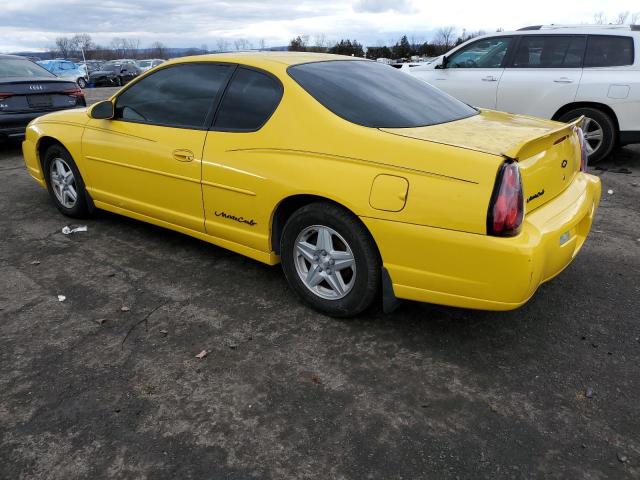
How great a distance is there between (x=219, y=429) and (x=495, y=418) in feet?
4.12

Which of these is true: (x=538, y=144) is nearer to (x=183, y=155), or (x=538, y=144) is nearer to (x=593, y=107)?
(x=183, y=155)

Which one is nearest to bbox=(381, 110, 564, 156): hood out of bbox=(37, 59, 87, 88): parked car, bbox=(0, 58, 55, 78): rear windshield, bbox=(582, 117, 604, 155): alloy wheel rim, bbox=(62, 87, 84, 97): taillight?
bbox=(582, 117, 604, 155): alloy wheel rim

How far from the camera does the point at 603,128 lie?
22.4 feet

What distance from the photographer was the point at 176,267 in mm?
4027

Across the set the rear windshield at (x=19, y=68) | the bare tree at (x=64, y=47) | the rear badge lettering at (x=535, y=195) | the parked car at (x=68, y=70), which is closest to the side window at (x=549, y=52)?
the rear badge lettering at (x=535, y=195)

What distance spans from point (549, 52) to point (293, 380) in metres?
6.40

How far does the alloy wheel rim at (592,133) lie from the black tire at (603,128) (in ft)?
0.08

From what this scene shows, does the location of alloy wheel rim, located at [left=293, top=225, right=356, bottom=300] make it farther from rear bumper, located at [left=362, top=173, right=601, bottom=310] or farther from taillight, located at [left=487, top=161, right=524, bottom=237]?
taillight, located at [left=487, top=161, right=524, bottom=237]

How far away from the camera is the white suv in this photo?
21.9 ft

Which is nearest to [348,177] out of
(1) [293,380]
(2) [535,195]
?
(2) [535,195]

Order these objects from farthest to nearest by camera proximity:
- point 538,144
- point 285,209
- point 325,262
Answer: point 285,209
point 325,262
point 538,144

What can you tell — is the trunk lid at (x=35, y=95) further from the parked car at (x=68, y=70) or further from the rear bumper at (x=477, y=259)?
the parked car at (x=68, y=70)

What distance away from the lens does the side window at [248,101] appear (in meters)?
3.35

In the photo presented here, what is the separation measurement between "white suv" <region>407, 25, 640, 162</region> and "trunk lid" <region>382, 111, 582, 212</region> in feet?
13.4
